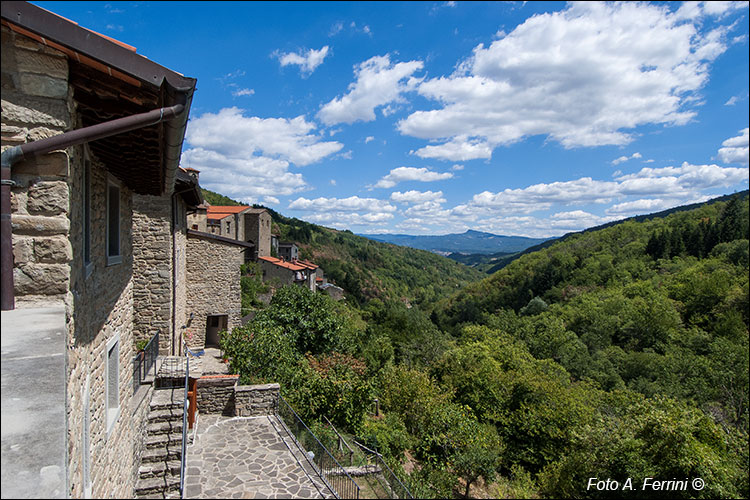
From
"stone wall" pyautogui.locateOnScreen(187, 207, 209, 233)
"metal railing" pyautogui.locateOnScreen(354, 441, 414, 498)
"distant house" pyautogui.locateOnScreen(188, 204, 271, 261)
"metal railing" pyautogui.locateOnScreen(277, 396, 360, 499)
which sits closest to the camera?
"metal railing" pyautogui.locateOnScreen(277, 396, 360, 499)

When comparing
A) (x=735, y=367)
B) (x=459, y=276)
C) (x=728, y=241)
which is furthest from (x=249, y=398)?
(x=459, y=276)

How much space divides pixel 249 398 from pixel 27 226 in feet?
32.3

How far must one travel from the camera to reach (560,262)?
3322 inches

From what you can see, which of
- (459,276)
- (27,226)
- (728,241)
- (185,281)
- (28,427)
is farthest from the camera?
(459,276)

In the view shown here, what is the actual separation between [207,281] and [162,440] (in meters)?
8.71

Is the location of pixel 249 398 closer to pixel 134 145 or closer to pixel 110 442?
pixel 110 442

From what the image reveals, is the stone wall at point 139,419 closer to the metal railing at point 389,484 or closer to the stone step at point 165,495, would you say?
the stone step at point 165,495

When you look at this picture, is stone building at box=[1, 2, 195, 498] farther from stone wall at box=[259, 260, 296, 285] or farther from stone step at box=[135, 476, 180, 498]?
stone wall at box=[259, 260, 296, 285]

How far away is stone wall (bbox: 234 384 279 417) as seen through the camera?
38.3 ft

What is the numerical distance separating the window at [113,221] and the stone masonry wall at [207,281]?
10.3m

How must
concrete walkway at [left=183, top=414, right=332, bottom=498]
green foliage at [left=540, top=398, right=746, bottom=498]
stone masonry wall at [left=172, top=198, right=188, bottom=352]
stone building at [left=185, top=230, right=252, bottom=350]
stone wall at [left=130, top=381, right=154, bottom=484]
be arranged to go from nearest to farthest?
stone wall at [left=130, top=381, right=154, bottom=484]
concrete walkway at [left=183, top=414, right=332, bottom=498]
stone masonry wall at [left=172, top=198, right=188, bottom=352]
green foliage at [left=540, top=398, right=746, bottom=498]
stone building at [left=185, top=230, right=252, bottom=350]

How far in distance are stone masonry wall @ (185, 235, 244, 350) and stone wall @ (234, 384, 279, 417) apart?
203 inches

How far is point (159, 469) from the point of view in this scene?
793 cm

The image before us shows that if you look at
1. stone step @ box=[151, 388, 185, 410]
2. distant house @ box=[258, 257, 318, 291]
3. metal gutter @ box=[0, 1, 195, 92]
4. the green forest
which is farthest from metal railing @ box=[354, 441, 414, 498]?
distant house @ box=[258, 257, 318, 291]
